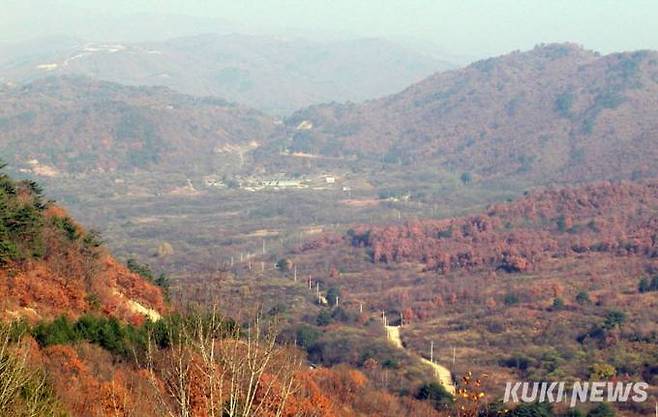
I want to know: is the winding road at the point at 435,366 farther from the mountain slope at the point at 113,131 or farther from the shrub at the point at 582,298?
the mountain slope at the point at 113,131

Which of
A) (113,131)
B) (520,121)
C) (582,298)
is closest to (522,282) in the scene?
(582,298)

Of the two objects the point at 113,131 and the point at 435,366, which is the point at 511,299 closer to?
the point at 435,366

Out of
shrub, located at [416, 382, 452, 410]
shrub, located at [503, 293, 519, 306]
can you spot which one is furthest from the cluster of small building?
shrub, located at [416, 382, 452, 410]

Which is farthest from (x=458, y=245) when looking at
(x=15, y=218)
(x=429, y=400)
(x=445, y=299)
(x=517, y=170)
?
(x=517, y=170)

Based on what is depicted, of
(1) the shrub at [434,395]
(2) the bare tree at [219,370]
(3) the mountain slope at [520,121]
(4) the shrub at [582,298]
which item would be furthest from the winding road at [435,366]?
(3) the mountain slope at [520,121]

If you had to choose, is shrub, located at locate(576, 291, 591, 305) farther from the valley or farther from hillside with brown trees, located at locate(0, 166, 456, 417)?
hillside with brown trees, located at locate(0, 166, 456, 417)
